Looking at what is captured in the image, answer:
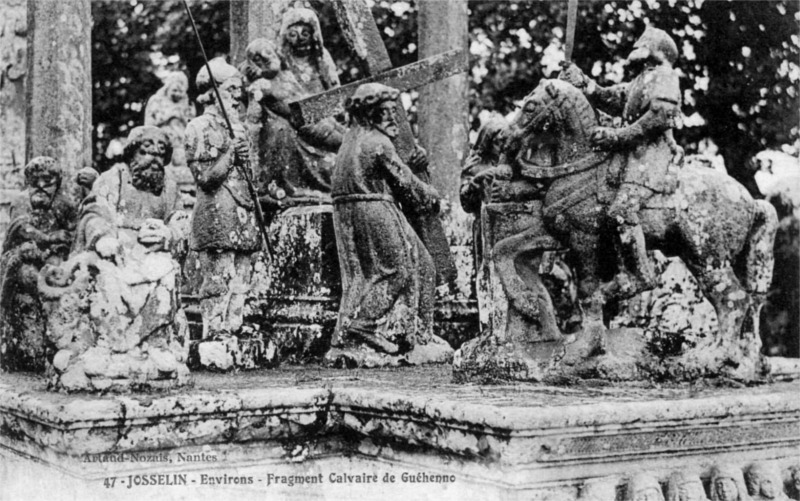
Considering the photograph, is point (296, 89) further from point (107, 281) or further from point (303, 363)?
point (107, 281)

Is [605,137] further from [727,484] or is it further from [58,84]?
[58,84]

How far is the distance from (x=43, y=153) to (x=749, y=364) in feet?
24.9

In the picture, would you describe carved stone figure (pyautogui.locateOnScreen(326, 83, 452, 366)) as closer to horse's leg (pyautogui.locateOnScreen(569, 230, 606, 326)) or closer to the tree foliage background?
horse's leg (pyautogui.locateOnScreen(569, 230, 606, 326))

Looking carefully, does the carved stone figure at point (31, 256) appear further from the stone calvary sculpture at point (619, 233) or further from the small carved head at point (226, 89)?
the stone calvary sculpture at point (619, 233)

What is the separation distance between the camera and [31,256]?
10.8m

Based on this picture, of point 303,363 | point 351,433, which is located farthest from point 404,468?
point 303,363

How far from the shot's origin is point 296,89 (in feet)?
40.4

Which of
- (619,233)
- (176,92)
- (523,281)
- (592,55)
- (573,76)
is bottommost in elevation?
(523,281)

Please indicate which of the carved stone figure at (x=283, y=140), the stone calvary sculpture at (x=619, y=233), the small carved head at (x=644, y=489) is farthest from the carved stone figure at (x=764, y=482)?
the carved stone figure at (x=283, y=140)

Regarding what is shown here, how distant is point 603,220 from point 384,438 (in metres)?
2.23

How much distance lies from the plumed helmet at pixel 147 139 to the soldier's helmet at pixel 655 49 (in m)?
3.41

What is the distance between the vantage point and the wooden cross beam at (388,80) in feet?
37.4

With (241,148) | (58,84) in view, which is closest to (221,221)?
(241,148)

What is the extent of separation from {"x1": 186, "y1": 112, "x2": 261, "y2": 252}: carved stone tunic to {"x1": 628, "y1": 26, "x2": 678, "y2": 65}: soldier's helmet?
149 inches
